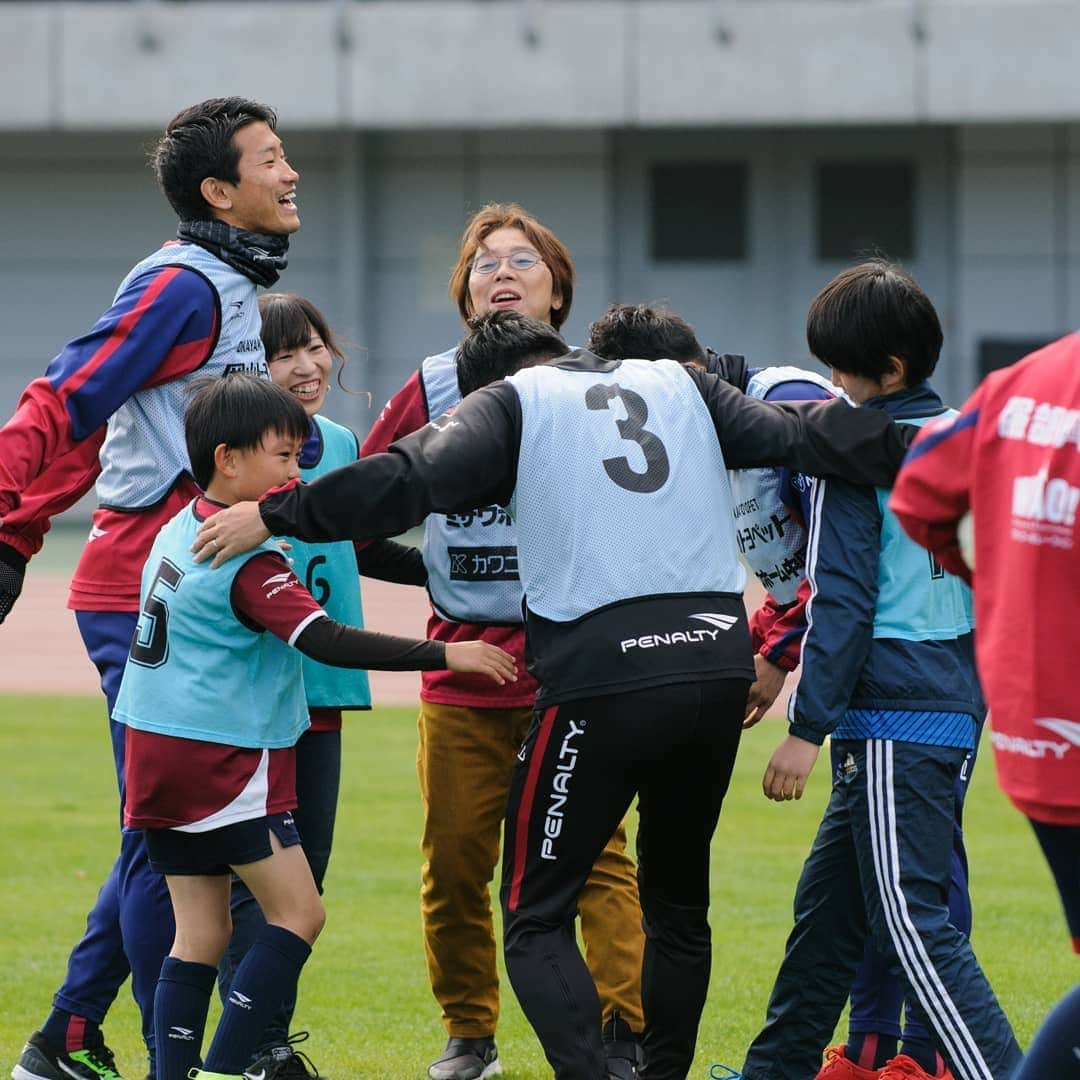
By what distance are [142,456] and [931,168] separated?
85.4ft

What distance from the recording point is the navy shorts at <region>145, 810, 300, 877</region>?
4.43 m

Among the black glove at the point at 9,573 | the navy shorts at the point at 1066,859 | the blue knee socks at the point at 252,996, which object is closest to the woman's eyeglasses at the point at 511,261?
the black glove at the point at 9,573

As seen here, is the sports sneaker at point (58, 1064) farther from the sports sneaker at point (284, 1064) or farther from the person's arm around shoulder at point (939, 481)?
the person's arm around shoulder at point (939, 481)

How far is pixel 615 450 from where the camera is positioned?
4195 millimetres

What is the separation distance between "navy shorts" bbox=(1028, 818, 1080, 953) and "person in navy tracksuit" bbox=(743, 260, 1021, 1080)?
2.59 ft

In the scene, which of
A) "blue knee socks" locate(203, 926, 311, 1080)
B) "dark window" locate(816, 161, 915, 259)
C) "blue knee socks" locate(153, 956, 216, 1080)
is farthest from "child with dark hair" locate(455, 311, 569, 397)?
"dark window" locate(816, 161, 915, 259)

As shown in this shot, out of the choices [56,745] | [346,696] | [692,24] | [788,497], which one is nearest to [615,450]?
[788,497]

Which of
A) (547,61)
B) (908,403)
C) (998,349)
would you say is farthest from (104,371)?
(998,349)

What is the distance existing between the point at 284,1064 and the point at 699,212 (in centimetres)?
2565

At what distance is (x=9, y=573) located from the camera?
482cm

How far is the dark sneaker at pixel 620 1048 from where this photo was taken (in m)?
5.03

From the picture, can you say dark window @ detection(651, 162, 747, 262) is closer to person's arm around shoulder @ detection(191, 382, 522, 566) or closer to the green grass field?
the green grass field

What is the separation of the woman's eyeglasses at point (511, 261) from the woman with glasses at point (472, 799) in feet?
0.45

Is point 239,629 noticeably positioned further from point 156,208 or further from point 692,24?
point 156,208
